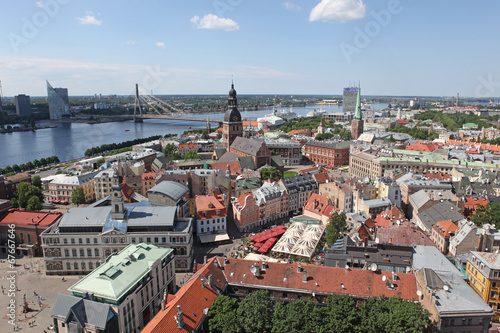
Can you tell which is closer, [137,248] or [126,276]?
[126,276]

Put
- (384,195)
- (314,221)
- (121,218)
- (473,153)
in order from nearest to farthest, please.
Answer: (121,218) < (314,221) < (384,195) < (473,153)

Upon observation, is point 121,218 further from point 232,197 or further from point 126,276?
point 232,197

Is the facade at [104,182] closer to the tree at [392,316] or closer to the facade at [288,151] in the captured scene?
the facade at [288,151]

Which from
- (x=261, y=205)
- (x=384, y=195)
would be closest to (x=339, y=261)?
(x=261, y=205)

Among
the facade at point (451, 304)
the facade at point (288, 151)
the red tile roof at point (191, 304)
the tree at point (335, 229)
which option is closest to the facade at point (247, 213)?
the tree at point (335, 229)

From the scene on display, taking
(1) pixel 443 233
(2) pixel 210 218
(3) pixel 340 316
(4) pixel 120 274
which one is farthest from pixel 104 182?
(1) pixel 443 233

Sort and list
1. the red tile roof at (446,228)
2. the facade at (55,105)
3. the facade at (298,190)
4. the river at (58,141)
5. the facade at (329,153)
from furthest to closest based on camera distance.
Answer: the facade at (55,105)
the river at (58,141)
the facade at (329,153)
the facade at (298,190)
the red tile roof at (446,228)

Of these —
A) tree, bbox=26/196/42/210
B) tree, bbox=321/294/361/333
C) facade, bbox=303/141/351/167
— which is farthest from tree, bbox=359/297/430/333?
facade, bbox=303/141/351/167
